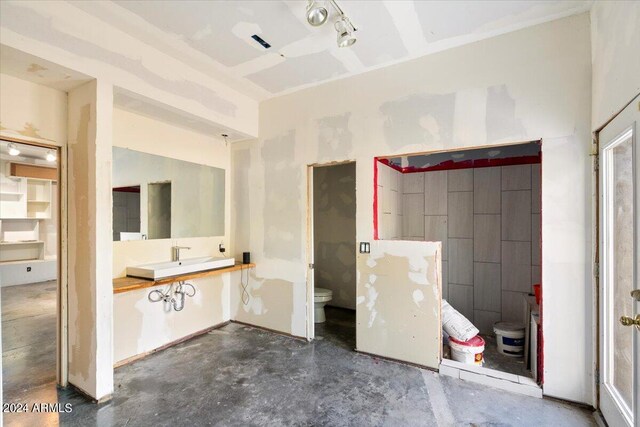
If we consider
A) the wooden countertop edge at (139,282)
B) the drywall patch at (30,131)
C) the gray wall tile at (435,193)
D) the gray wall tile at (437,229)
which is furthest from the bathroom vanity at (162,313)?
the gray wall tile at (435,193)

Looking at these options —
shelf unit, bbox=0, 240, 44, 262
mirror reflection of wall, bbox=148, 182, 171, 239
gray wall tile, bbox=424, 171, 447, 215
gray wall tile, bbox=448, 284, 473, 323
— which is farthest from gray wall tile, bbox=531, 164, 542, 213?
shelf unit, bbox=0, 240, 44, 262

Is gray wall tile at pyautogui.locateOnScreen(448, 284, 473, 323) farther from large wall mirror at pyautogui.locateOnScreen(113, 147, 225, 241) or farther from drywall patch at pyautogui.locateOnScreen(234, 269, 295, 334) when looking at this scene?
large wall mirror at pyautogui.locateOnScreen(113, 147, 225, 241)

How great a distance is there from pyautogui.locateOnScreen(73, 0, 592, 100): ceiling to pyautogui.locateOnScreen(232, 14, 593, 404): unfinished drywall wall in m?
0.17

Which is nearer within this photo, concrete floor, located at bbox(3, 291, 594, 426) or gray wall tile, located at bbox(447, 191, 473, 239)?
concrete floor, located at bbox(3, 291, 594, 426)

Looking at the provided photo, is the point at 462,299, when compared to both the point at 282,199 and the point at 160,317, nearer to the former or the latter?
the point at 282,199

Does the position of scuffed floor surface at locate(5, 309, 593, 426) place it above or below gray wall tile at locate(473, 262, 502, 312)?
below

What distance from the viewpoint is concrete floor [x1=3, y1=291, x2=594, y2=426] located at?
1998mm

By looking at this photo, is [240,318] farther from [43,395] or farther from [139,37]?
[139,37]

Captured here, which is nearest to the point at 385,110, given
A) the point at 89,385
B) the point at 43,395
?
the point at 89,385

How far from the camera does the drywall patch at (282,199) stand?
3.37 metres

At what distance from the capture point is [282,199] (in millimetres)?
3473

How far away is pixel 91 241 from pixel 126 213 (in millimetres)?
781

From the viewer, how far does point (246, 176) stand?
12.4 ft

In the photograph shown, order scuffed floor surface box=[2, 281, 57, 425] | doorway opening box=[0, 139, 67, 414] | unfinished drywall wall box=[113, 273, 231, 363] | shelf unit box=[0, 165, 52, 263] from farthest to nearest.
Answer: shelf unit box=[0, 165, 52, 263] → doorway opening box=[0, 139, 67, 414] → unfinished drywall wall box=[113, 273, 231, 363] → scuffed floor surface box=[2, 281, 57, 425]
